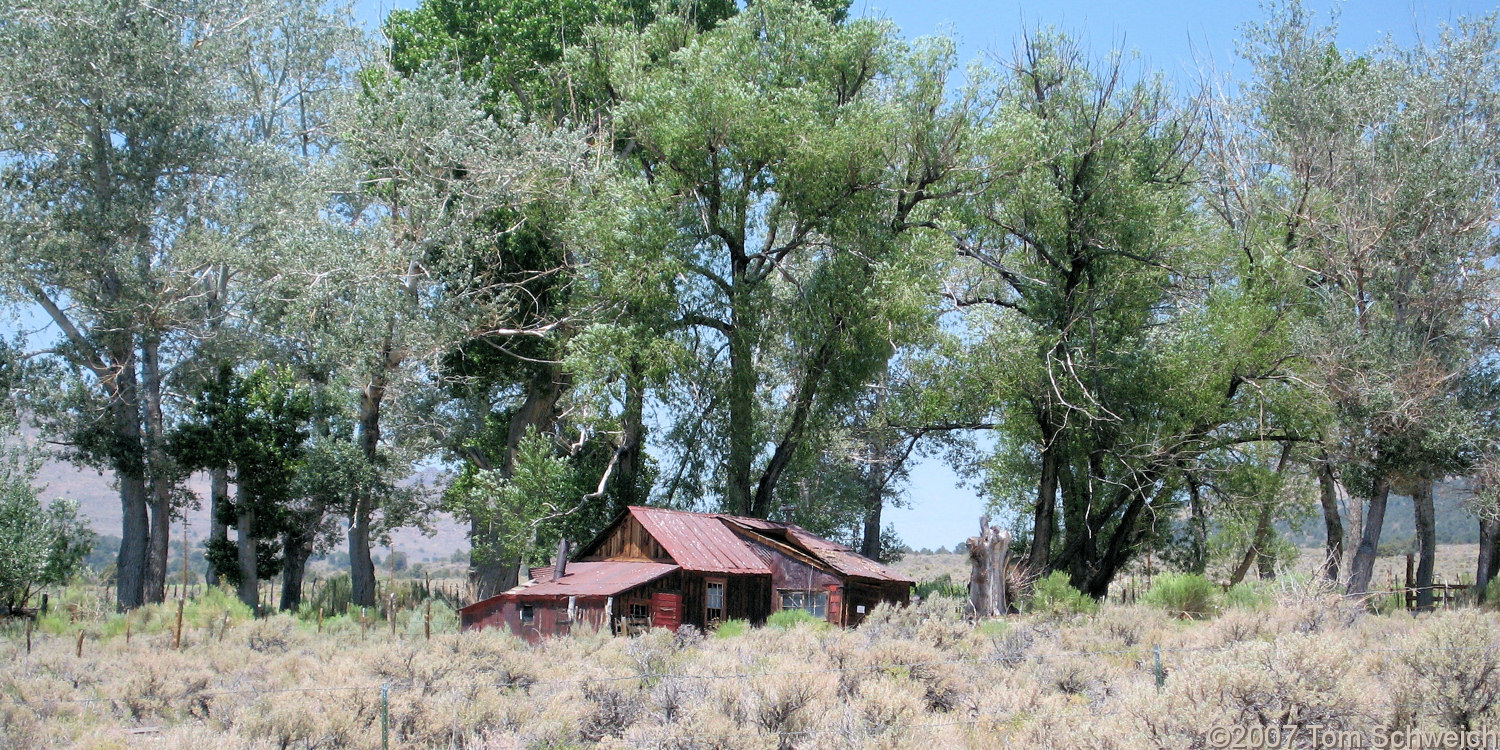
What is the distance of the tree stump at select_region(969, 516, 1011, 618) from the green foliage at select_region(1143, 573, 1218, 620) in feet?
10.3

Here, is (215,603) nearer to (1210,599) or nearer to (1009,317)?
(1009,317)

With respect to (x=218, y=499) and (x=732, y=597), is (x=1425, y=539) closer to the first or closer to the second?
(x=732, y=597)

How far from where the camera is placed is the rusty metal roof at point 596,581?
22.2m

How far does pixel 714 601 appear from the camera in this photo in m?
24.5

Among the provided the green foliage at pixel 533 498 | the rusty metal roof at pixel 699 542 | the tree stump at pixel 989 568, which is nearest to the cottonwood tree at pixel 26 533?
the green foliage at pixel 533 498

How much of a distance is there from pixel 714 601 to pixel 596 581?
283cm

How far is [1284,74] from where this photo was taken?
30.5 metres

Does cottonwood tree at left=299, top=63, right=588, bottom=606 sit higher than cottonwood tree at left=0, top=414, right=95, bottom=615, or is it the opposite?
cottonwood tree at left=299, top=63, right=588, bottom=606

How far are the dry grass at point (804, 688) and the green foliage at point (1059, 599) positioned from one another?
Answer: 14.0ft

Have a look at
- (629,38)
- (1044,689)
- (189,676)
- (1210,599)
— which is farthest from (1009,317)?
(189,676)

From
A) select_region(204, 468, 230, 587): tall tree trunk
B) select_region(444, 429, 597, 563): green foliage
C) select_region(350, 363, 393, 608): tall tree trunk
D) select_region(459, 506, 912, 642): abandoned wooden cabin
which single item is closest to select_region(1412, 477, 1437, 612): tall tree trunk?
select_region(459, 506, 912, 642): abandoned wooden cabin

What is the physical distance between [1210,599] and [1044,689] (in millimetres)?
12947

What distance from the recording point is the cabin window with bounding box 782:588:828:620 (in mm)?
26141

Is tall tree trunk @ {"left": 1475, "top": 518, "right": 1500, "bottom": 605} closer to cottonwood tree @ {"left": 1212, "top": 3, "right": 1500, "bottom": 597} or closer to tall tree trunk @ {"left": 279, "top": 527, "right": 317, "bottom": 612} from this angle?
cottonwood tree @ {"left": 1212, "top": 3, "right": 1500, "bottom": 597}
